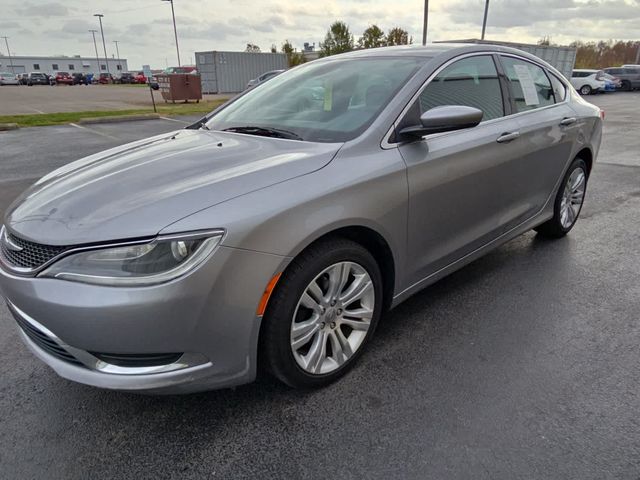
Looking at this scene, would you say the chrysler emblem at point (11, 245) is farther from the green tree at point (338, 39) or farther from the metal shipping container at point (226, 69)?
the green tree at point (338, 39)

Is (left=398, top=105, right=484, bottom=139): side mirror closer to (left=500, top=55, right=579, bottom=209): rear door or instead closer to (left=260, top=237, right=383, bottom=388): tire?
(left=260, top=237, right=383, bottom=388): tire

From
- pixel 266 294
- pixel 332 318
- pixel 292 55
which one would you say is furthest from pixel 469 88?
pixel 292 55

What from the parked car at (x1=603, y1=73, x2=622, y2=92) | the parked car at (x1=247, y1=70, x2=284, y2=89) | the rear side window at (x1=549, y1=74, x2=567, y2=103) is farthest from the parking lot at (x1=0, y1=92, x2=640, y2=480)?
the parked car at (x1=603, y1=73, x2=622, y2=92)

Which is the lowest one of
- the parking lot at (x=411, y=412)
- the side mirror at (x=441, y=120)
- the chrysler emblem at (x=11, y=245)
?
the parking lot at (x=411, y=412)

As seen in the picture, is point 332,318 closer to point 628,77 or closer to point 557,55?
point 557,55

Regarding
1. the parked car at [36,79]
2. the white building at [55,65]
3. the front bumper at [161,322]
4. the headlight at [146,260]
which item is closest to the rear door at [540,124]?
the front bumper at [161,322]

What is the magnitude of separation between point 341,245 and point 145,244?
2.89 feet

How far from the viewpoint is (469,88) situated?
10.1 feet

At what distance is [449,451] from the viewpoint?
197cm

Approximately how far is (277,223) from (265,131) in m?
1.06

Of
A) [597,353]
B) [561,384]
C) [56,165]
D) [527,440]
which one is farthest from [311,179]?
[56,165]

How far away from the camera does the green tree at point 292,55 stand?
143 feet

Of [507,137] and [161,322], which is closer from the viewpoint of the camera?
[161,322]

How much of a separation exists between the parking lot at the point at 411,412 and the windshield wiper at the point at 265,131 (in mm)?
1301
